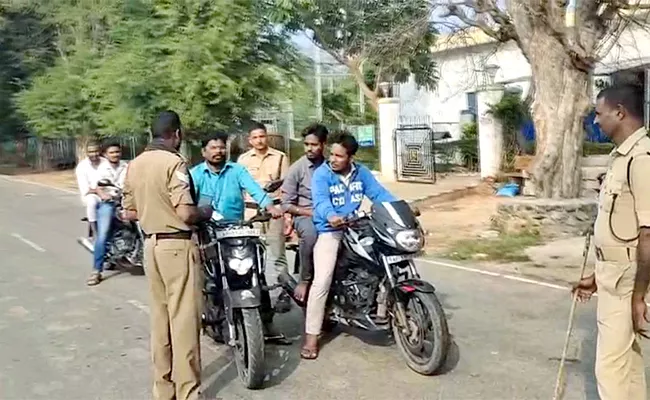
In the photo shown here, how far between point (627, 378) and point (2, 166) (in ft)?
129

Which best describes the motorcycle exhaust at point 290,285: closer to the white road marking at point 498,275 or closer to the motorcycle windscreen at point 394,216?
the motorcycle windscreen at point 394,216

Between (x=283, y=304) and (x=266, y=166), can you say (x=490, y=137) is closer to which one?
(x=266, y=166)

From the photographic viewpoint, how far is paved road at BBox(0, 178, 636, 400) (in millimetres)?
5281

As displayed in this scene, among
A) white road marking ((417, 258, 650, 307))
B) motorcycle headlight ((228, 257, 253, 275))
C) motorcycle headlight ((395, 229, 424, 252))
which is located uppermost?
motorcycle headlight ((395, 229, 424, 252))

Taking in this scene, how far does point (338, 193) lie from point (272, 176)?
1.99 m

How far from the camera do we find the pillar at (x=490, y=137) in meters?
19.3

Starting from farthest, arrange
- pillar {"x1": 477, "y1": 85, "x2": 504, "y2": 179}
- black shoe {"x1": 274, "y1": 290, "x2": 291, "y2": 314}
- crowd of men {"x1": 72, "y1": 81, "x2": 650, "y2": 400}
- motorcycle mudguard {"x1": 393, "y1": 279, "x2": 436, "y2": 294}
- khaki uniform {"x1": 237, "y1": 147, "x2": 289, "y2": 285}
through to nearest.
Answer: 1. pillar {"x1": 477, "y1": 85, "x2": 504, "y2": 179}
2. khaki uniform {"x1": 237, "y1": 147, "x2": 289, "y2": 285}
3. black shoe {"x1": 274, "y1": 290, "x2": 291, "y2": 314}
4. motorcycle mudguard {"x1": 393, "y1": 279, "x2": 436, "y2": 294}
5. crowd of men {"x1": 72, "y1": 81, "x2": 650, "y2": 400}

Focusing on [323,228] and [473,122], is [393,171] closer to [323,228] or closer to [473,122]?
[473,122]

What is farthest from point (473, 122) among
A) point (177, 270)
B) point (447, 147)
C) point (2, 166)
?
point (2, 166)

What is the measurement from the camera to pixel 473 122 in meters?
25.7

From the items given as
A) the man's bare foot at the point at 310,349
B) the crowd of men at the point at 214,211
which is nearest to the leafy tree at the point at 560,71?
the crowd of men at the point at 214,211

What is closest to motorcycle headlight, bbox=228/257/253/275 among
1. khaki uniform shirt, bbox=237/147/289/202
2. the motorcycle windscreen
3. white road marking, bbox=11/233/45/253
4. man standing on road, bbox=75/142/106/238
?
the motorcycle windscreen

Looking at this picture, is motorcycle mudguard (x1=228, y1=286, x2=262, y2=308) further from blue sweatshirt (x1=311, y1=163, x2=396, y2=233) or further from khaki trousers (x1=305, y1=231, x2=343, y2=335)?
blue sweatshirt (x1=311, y1=163, x2=396, y2=233)

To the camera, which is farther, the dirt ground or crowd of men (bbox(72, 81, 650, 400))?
the dirt ground
